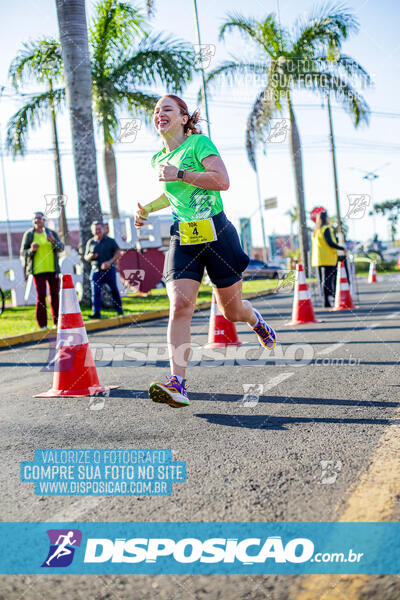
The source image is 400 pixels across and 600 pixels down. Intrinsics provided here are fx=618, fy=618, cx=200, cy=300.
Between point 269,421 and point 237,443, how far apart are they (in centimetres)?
46

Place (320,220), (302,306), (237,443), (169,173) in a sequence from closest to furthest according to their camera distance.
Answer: (237,443), (169,173), (302,306), (320,220)

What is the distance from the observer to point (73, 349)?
15.4 feet

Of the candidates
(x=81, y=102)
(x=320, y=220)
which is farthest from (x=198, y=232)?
(x=81, y=102)

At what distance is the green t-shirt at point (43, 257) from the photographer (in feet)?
29.7

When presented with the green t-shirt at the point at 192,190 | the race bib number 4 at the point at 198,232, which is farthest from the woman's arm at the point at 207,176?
the race bib number 4 at the point at 198,232

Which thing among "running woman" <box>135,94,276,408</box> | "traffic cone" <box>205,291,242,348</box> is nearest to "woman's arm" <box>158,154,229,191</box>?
"running woman" <box>135,94,276,408</box>

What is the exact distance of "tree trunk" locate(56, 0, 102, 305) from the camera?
11.5m

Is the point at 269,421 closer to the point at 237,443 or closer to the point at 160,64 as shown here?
the point at 237,443

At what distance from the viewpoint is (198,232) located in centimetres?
381

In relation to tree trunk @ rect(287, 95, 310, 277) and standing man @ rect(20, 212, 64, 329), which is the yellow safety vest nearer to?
standing man @ rect(20, 212, 64, 329)

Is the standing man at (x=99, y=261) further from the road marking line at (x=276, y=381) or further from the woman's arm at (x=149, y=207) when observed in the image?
the woman's arm at (x=149, y=207)

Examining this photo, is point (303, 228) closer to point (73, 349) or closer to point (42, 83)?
→ point (42, 83)

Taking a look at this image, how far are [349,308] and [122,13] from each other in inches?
459

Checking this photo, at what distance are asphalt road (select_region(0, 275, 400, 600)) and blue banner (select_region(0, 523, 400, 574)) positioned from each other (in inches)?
2.2
